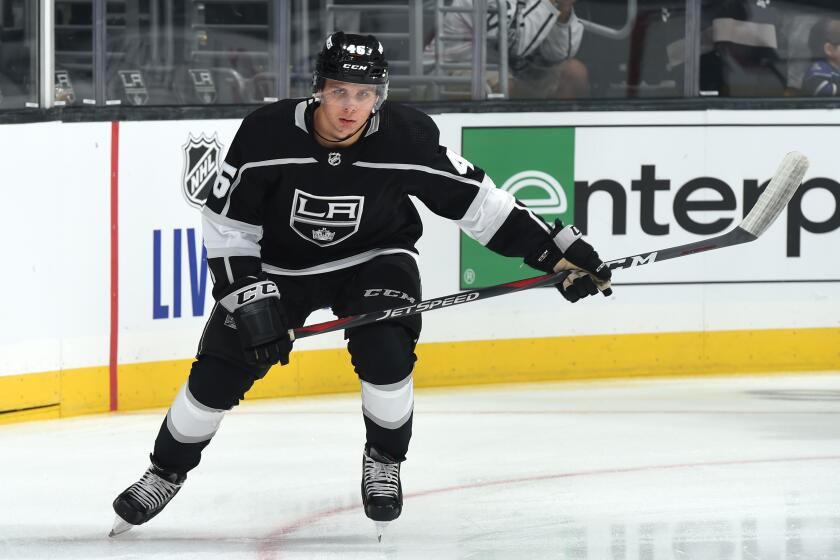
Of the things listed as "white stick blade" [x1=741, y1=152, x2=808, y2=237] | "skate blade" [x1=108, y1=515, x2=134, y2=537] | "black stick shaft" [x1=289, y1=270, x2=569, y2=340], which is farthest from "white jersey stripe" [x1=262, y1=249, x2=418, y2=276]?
"white stick blade" [x1=741, y1=152, x2=808, y2=237]

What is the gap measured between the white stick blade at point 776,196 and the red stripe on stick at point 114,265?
85.1 inches

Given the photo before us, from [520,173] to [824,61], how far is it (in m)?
1.26

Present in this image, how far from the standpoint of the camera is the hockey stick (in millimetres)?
3098

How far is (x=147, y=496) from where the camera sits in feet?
10.4

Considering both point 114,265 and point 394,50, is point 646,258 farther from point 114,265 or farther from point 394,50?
point 394,50

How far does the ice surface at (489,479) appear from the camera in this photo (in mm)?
3207

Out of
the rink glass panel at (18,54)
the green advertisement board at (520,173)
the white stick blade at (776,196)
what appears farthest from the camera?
the green advertisement board at (520,173)

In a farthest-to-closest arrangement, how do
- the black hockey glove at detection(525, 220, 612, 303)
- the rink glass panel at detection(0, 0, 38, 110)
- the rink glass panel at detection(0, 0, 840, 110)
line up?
1. the rink glass panel at detection(0, 0, 840, 110)
2. the rink glass panel at detection(0, 0, 38, 110)
3. the black hockey glove at detection(525, 220, 612, 303)

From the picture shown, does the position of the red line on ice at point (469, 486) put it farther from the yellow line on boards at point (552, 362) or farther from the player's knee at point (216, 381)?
the yellow line on boards at point (552, 362)

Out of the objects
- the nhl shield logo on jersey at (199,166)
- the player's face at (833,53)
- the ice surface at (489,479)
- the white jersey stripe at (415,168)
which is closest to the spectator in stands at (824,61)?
the player's face at (833,53)

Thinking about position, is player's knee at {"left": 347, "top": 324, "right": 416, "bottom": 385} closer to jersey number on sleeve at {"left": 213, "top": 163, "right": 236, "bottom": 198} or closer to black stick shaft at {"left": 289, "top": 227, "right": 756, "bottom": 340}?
black stick shaft at {"left": 289, "top": 227, "right": 756, "bottom": 340}

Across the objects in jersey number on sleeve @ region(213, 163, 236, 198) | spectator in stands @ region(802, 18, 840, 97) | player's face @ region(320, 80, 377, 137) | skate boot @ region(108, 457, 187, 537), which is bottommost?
skate boot @ region(108, 457, 187, 537)

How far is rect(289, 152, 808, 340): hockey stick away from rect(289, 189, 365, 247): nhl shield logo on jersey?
17 centimetres

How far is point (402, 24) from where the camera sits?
210 inches
